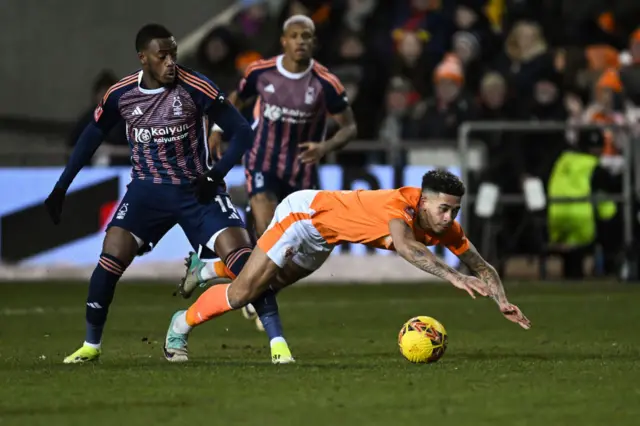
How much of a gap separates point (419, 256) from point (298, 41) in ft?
12.7

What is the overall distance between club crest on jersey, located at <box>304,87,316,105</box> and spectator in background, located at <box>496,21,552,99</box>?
679cm

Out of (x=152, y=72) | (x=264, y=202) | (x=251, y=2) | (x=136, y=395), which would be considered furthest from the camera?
(x=251, y=2)

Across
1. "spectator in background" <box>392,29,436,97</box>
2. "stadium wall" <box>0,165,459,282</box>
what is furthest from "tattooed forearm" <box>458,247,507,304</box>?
"spectator in background" <box>392,29,436,97</box>

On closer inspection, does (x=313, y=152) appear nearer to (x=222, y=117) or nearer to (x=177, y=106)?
(x=222, y=117)

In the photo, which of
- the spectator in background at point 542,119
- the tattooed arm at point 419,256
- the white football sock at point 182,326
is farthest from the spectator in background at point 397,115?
the tattooed arm at point 419,256

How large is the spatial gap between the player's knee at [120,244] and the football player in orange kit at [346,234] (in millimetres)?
487

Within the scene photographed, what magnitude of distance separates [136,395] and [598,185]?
11.0m

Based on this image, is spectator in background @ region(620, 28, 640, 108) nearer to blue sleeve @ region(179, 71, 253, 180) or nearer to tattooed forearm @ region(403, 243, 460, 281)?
blue sleeve @ region(179, 71, 253, 180)

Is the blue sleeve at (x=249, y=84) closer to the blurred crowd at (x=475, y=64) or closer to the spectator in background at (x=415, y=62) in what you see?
the blurred crowd at (x=475, y=64)

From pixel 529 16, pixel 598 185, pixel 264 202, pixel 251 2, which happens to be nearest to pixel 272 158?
pixel 264 202

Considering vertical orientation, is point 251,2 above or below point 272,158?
above

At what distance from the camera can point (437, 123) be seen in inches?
720

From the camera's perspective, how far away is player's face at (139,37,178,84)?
949 centimetres

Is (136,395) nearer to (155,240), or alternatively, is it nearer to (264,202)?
(155,240)
